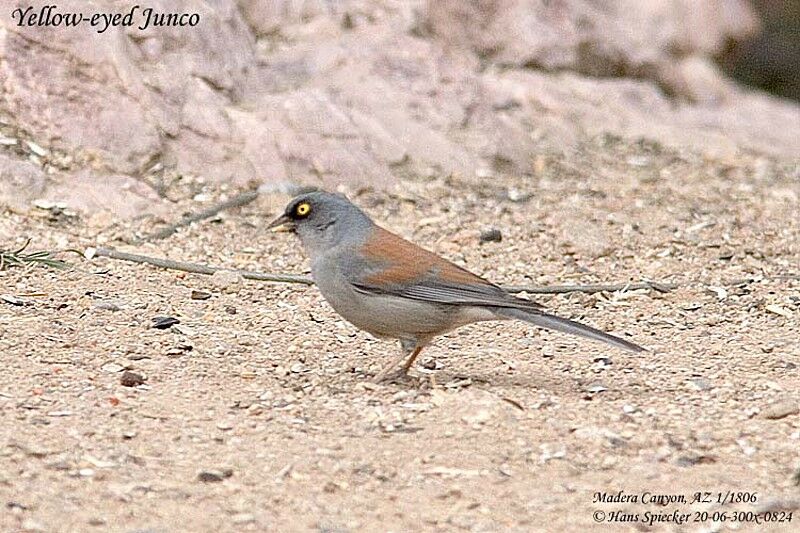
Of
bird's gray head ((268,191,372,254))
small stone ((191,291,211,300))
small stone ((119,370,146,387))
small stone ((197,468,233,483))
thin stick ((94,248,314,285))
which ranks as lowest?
small stone ((191,291,211,300))

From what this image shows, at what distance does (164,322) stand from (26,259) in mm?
1158

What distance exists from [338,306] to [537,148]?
196 inches

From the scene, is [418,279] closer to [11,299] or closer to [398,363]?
[398,363]

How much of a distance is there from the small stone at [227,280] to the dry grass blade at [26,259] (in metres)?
0.78

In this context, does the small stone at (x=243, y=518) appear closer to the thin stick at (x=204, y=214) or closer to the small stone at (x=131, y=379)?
the small stone at (x=131, y=379)

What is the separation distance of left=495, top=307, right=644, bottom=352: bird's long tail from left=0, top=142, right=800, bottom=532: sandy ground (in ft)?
0.76

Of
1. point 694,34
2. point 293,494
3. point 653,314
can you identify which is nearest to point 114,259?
point 653,314

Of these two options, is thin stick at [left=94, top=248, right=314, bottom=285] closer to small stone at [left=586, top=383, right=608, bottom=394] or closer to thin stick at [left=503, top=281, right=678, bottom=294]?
thin stick at [left=503, top=281, right=678, bottom=294]

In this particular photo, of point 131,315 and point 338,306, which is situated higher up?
point 338,306

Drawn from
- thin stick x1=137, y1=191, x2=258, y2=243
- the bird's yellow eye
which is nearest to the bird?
the bird's yellow eye

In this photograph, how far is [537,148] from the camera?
10492 mm

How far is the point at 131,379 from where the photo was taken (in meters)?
5.54

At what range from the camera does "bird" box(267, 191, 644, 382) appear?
225 inches

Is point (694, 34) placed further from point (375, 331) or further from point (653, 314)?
point (375, 331)
